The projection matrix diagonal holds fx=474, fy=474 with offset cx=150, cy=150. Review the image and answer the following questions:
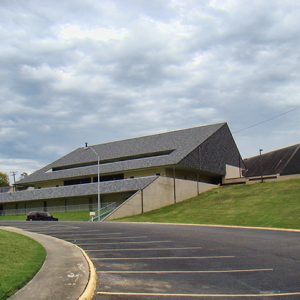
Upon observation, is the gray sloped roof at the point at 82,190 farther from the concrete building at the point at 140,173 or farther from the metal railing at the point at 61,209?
the metal railing at the point at 61,209

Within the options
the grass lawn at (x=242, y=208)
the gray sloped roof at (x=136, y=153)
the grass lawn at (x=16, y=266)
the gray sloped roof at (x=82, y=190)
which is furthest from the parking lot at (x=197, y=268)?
the gray sloped roof at (x=136, y=153)

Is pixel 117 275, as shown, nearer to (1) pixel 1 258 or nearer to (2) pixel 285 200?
(1) pixel 1 258

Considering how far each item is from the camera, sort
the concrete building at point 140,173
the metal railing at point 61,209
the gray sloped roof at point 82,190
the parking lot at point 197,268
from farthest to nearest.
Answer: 1. the metal railing at point 61,209
2. the concrete building at point 140,173
3. the gray sloped roof at point 82,190
4. the parking lot at point 197,268

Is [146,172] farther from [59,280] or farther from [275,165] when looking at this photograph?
[59,280]

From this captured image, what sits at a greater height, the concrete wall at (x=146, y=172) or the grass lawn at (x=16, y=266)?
the concrete wall at (x=146, y=172)

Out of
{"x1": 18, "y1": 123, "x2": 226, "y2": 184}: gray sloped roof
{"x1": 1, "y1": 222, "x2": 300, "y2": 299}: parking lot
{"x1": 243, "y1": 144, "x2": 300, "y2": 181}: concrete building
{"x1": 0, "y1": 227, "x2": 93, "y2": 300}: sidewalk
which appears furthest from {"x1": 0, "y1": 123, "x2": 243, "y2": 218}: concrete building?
{"x1": 0, "y1": 227, "x2": 93, "y2": 300}: sidewalk

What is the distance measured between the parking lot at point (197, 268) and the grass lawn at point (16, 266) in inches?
60.5

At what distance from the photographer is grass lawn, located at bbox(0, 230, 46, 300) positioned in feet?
29.0

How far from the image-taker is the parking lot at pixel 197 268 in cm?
923

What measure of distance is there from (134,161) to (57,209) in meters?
11.7

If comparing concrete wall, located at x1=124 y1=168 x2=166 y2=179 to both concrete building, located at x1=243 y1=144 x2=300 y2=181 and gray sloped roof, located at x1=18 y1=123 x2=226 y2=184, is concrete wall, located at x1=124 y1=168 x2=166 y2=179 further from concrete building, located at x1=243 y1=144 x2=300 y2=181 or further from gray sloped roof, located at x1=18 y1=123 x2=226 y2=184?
concrete building, located at x1=243 y1=144 x2=300 y2=181

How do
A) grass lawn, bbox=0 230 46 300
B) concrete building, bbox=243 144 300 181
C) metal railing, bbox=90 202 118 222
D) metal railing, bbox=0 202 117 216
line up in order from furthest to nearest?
1. concrete building, bbox=243 144 300 181
2. metal railing, bbox=0 202 117 216
3. metal railing, bbox=90 202 118 222
4. grass lawn, bbox=0 230 46 300

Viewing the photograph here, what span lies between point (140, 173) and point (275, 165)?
22219 mm

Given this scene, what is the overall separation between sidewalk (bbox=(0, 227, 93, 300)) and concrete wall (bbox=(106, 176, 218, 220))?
112 ft
